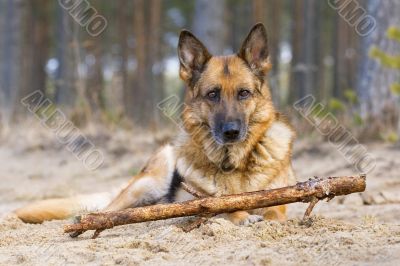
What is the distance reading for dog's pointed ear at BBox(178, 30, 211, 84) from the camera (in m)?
5.73

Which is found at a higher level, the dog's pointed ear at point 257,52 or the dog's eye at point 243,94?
the dog's pointed ear at point 257,52

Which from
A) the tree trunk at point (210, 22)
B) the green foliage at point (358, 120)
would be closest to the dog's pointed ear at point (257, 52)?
the green foliage at point (358, 120)

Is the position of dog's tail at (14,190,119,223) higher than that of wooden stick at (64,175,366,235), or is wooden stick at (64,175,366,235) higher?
dog's tail at (14,190,119,223)

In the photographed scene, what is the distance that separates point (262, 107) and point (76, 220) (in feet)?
6.62

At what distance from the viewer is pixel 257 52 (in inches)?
225

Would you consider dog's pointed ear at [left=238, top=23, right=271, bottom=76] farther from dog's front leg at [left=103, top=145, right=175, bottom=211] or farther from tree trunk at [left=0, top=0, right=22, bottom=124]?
tree trunk at [left=0, top=0, right=22, bottom=124]

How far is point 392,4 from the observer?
1122cm

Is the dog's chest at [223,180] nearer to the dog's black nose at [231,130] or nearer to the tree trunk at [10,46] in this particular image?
the dog's black nose at [231,130]

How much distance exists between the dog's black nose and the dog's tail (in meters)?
1.56

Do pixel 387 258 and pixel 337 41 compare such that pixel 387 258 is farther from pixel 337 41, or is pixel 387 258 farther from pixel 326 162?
pixel 337 41

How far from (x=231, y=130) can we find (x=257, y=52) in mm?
893

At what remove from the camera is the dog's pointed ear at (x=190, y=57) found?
5730 mm

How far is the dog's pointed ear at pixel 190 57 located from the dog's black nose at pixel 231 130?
0.74 metres

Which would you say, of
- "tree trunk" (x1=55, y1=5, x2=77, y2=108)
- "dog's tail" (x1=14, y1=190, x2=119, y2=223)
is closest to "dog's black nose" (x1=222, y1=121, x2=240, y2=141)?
"dog's tail" (x1=14, y1=190, x2=119, y2=223)
